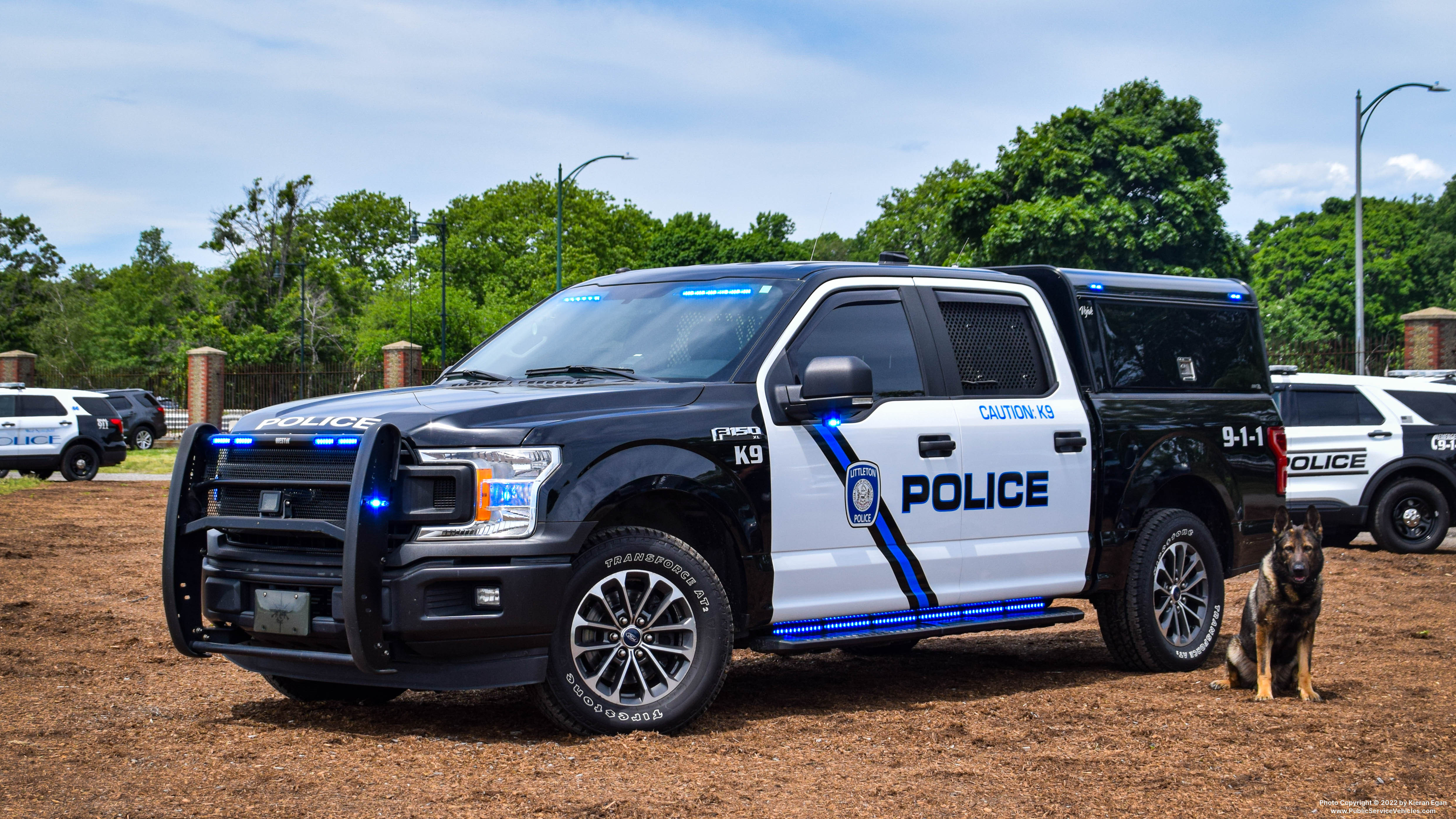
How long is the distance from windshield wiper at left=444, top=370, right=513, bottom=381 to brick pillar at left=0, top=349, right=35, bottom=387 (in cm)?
3977

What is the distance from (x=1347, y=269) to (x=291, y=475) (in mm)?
76534

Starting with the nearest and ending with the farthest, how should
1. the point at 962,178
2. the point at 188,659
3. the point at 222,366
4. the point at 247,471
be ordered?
1. the point at 247,471
2. the point at 188,659
3. the point at 222,366
4. the point at 962,178

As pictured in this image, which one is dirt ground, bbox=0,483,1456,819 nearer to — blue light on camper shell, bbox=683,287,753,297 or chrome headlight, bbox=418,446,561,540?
chrome headlight, bbox=418,446,561,540

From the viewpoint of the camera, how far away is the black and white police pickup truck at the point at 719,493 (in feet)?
17.3

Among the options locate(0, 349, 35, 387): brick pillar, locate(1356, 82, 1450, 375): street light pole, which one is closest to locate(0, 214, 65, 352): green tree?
locate(0, 349, 35, 387): brick pillar

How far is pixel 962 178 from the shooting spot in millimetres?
71312

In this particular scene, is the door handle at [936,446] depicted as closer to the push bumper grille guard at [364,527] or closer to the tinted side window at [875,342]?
the tinted side window at [875,342]

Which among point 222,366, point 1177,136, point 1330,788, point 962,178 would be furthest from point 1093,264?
point 1330,788

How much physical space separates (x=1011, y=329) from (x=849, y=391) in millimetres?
1720

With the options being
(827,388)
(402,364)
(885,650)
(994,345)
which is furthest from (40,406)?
(827,388)

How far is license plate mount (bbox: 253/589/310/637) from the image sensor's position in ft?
17.5

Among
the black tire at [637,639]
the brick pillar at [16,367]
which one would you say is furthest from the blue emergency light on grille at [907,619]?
the brick pillar at [16,367]

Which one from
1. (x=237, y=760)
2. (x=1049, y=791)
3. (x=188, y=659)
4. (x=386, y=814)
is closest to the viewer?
(x=386, y=814)

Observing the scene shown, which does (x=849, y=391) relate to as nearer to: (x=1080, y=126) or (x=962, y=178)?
(x=1080, y=126)
